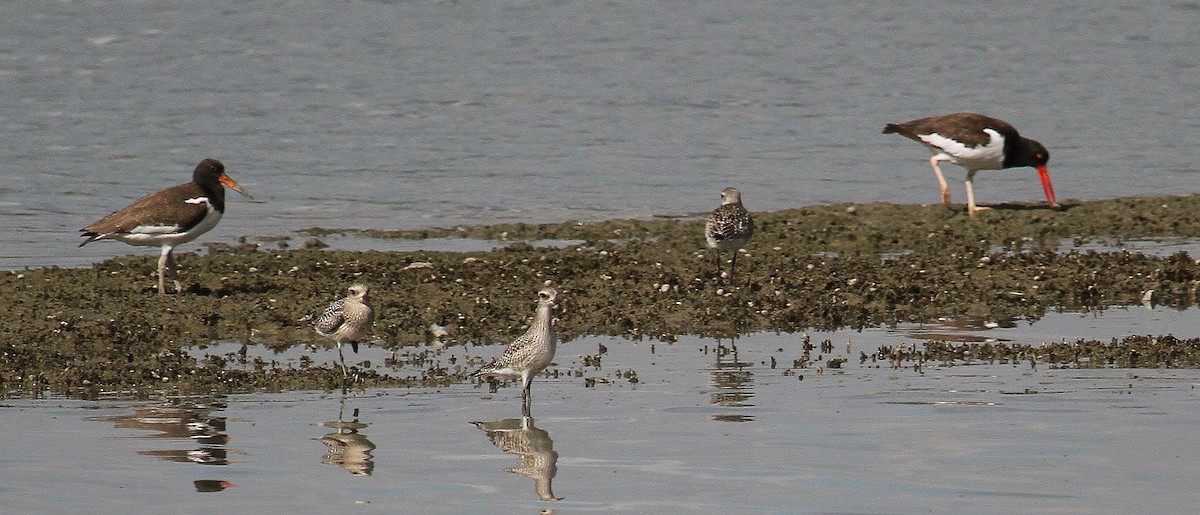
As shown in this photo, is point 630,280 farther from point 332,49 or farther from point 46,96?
point 332,49

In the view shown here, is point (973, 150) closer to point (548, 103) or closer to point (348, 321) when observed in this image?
point (348, 321)

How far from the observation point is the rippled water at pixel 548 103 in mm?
27312

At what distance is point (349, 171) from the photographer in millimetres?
29594

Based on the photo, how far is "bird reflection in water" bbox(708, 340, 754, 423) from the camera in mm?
12195

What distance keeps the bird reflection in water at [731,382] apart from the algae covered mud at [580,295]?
700 mm

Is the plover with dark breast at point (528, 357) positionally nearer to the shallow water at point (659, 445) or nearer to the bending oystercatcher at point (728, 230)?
the shallow water at point (659, 445)

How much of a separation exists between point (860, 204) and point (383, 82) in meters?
18.0

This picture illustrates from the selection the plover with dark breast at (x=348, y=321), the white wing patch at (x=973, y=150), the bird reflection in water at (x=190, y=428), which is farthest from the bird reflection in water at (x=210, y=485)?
the white wing patch at (x=973, y=150)

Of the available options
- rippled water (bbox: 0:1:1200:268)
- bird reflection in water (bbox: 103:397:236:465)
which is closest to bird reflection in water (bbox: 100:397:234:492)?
bird reflection in water (bbox: 103:397:236:465)

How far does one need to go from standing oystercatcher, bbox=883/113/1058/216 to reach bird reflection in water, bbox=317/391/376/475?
1462 cm

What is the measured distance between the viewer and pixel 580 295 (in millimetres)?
17219

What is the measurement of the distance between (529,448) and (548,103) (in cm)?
2626

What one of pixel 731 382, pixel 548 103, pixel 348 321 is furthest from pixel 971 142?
pixel 548 103

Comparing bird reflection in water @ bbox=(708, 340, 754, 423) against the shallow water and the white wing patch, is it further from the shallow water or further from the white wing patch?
the white wing patch
